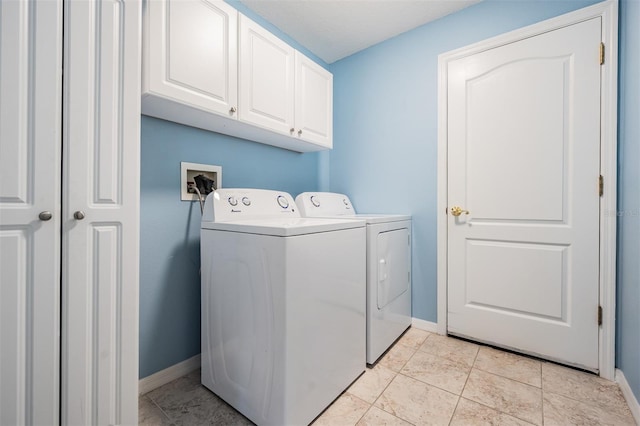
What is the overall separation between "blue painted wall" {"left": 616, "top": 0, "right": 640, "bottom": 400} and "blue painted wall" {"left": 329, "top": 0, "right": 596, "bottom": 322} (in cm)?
59

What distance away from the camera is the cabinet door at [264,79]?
4.96ft

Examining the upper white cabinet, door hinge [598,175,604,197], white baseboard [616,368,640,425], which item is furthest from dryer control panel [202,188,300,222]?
white baseboard [616,368,640,425]

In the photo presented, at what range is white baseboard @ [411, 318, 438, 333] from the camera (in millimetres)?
2086

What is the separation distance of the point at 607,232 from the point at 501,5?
1.55 m

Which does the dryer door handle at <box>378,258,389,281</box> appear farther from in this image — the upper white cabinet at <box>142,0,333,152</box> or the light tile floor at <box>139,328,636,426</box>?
the upper white cabinet at <box>142,0,333,152</box>

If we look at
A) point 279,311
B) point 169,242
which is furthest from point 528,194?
point 169,242

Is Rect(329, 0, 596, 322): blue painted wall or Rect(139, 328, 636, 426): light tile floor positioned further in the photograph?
Rect(329, 0, 596, 322): blue painted wall

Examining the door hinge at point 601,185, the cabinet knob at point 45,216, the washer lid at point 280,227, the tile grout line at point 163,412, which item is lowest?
the tile grout line at point 163,412

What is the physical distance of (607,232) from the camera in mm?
1491

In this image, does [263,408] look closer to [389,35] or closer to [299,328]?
[299,328]

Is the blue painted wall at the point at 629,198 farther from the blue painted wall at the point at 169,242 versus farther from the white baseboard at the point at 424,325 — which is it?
the blue painted wall at the point at 169,242

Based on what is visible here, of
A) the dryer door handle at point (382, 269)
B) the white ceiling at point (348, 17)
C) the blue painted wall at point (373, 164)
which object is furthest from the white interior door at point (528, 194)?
the dryer door handle at point (382, 269)

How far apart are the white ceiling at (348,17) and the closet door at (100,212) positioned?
4.24ft

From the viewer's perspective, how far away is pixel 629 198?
1.35 m
